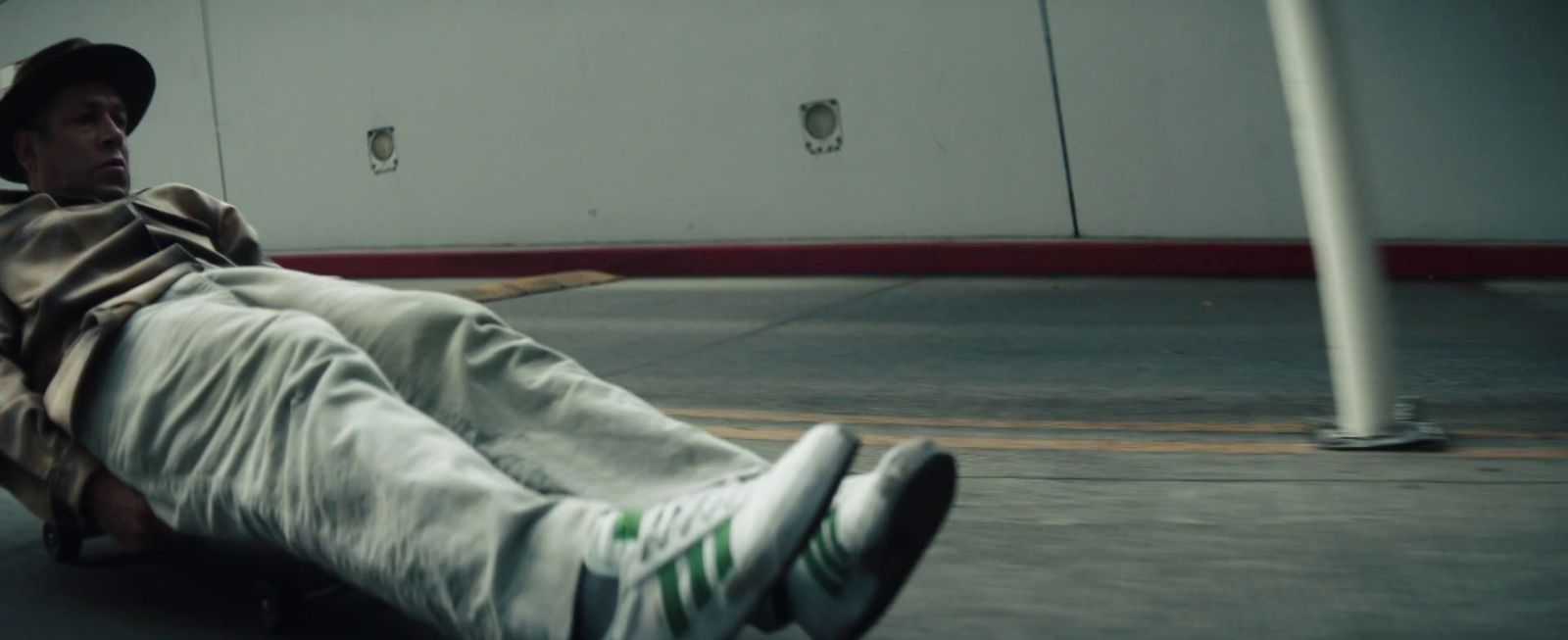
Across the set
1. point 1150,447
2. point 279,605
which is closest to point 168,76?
point 1150,447

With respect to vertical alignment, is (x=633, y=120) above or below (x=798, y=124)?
above

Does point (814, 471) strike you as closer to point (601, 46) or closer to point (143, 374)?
point (143, 374)

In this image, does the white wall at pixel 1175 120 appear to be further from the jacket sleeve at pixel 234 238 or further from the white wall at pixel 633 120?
the jacket sleeve at pixel 234 238

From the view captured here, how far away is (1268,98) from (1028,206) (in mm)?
1354

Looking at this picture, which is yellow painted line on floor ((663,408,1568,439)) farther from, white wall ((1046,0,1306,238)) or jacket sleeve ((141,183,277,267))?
white wall ((1046,0,1306,238))

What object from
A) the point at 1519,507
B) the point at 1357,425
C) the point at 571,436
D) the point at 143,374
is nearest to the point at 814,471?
the point at 571,436

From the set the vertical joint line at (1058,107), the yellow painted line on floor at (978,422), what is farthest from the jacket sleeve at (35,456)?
the vertical joint line at (1058,107)

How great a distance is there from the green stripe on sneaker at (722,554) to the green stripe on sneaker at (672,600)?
6 centimetres

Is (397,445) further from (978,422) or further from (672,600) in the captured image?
(978,422)

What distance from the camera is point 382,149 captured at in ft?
36.7

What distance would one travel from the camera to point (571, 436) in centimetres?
276

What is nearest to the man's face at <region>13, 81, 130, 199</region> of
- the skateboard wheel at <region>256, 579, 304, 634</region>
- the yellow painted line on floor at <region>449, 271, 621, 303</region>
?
the skateboard wheel at <region>256, 579, 304, 634</region>

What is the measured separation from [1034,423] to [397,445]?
9.25ft

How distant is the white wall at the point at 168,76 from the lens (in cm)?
1190
